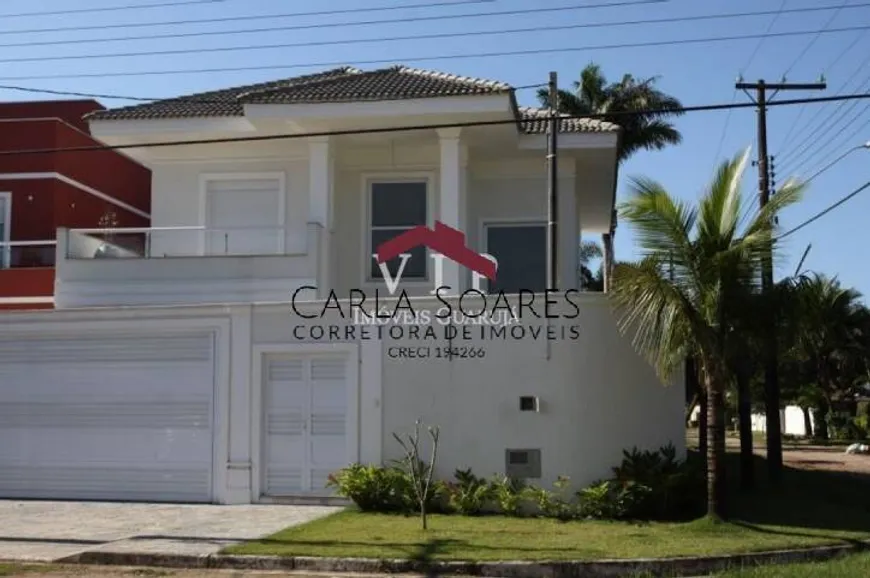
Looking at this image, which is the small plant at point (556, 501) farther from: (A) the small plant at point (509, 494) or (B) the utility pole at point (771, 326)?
(B) the utility pole at point (771, 326)

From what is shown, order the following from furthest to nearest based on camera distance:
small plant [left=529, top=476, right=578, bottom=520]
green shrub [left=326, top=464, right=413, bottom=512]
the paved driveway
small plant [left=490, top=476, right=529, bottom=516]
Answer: green shrub [left=326, top=464, right=413, bottom=512], small plant [left=490, top=476, right=529, bottom=516], small plant [left=529, top=476, right=578, bottom=520], the paved driveway

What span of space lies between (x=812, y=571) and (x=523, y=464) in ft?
18.0

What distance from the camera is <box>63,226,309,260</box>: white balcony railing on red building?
705 inches

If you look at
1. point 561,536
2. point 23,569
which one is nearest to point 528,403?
point 561,536

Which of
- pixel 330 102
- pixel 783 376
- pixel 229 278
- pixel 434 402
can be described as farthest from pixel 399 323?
pixel 783 376

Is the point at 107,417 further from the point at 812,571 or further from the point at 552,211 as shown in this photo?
the point at 812,571

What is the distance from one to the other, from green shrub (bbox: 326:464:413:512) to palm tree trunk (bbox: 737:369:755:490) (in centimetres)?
615

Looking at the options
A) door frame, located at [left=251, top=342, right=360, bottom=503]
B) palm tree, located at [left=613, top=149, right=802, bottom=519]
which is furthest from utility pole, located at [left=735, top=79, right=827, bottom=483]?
door frame, located at [left=251, top=342, right=360, bottom=503]

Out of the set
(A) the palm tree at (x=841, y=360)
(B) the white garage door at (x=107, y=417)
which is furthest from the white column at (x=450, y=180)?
(A) the palm tree at (x=841, y=360)

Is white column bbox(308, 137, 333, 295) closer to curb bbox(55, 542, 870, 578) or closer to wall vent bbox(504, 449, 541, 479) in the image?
wall vent bbox(504, 449, 541, 479)

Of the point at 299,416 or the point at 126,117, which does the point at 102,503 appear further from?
the point at 126,117

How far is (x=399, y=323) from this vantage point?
14922 millimetres

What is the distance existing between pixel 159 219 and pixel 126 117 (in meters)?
2.22

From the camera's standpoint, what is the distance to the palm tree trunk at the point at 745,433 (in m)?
16.9
